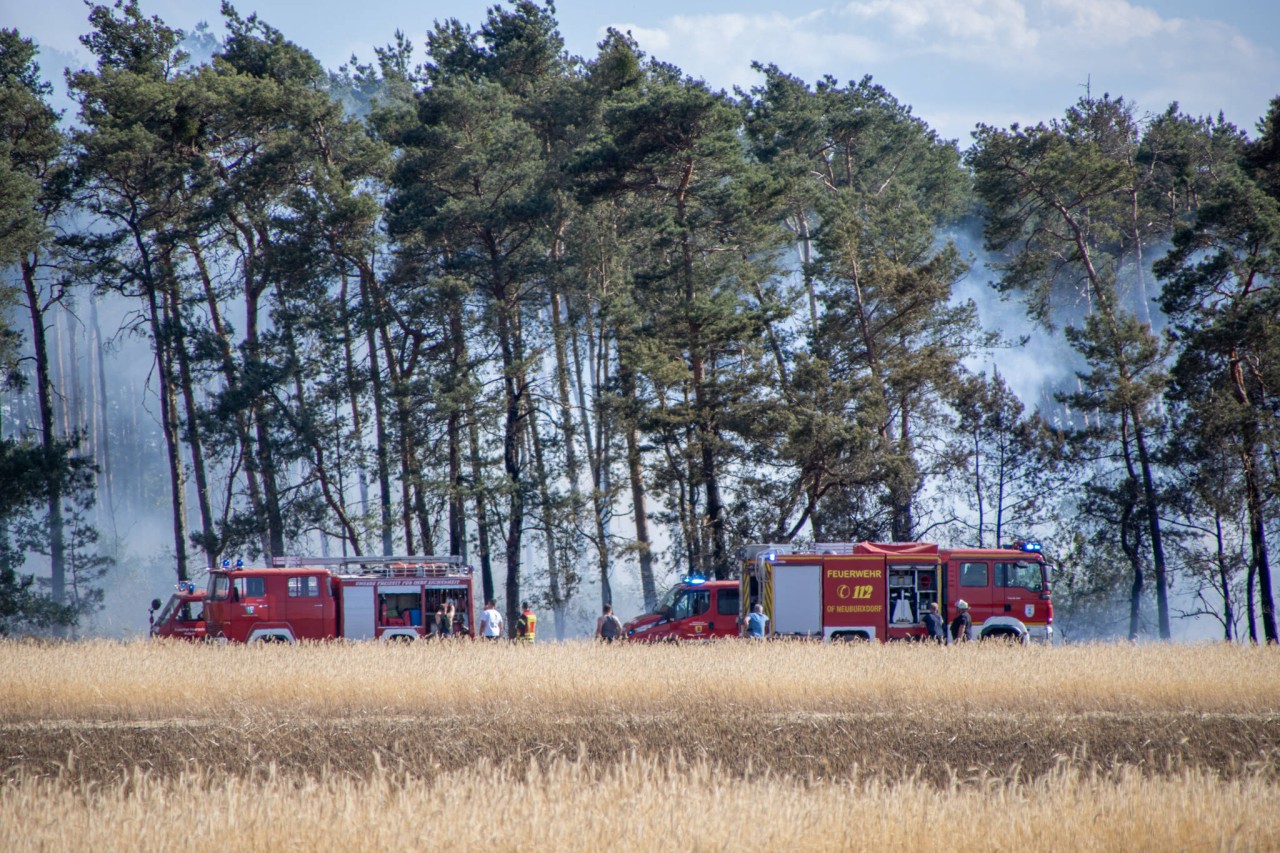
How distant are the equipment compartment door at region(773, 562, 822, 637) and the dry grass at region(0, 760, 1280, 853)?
16754 millimetres

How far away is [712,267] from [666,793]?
959 inches

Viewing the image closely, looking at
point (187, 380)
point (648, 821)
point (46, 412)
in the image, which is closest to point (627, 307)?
point (187, 380)

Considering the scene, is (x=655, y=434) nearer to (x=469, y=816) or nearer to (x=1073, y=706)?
(x=1073, y=706)

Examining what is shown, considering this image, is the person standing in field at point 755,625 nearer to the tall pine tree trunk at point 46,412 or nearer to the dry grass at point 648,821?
the dry grass at point 648,821

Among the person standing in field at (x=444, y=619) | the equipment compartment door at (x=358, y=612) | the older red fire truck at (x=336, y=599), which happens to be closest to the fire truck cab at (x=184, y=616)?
the older red fire truck at (x=336, y=599)

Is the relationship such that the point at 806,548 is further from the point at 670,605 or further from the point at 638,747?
the point at 638,747

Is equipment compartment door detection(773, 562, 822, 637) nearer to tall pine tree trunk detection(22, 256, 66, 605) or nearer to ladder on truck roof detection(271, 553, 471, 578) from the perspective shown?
ladder on truck roof detection(271, 553, 471, 578)

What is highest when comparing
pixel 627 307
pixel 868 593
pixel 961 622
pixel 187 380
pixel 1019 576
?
pixel 627 307

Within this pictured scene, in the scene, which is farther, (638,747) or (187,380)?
(187,380)

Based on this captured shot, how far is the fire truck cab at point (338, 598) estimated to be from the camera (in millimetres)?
25391

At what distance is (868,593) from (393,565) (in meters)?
11.3

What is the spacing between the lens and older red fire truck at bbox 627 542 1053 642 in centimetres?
2558

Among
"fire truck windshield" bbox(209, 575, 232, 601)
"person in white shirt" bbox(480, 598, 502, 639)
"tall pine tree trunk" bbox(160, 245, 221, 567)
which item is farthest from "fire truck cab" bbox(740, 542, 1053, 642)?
"tall pine tree trunk" bbox(160, 245, 221, 567)

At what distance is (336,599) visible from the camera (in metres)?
26.2
